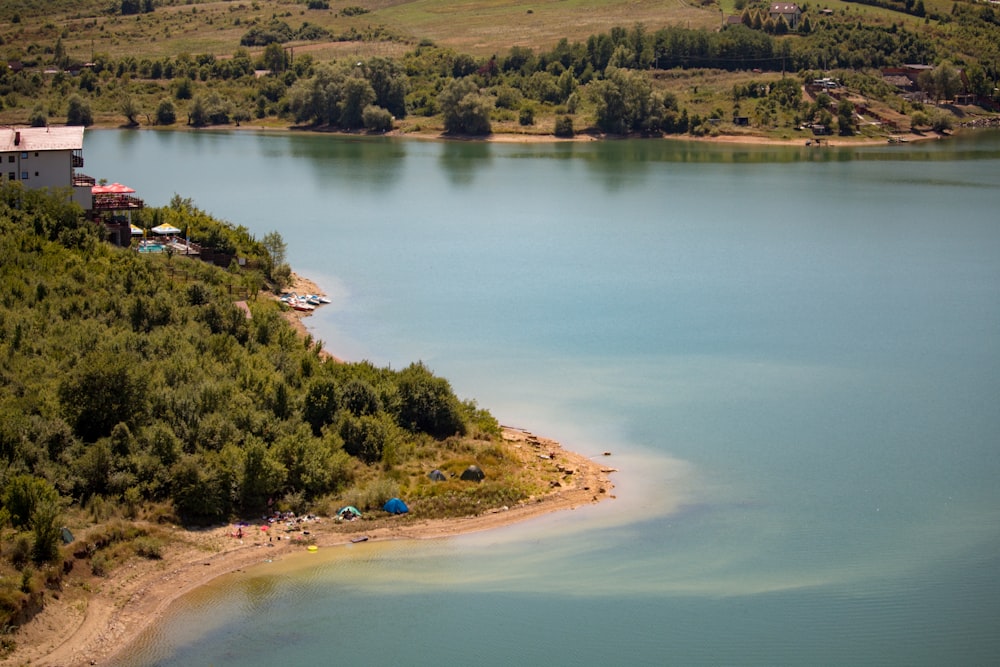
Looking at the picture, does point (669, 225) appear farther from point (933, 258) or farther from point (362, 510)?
point (362, 510)

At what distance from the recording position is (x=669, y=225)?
57938mm

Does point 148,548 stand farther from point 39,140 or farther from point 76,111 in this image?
point 76,111

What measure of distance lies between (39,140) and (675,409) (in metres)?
23.1

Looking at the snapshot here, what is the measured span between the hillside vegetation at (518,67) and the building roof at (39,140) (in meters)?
51.2

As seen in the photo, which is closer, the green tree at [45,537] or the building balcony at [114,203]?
the green tree at [45,537]

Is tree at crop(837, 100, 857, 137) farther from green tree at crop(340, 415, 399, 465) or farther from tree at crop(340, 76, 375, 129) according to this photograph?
green tree at crop(340, 415, 399, 465)

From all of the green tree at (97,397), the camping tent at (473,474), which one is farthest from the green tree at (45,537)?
the camping tent at (473,474)

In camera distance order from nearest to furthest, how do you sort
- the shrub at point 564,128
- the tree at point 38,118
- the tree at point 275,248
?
the tree at point 275,248, the tree at point 38,118, the shrub at point 564,128

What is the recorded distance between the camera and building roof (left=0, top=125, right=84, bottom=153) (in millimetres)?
40219

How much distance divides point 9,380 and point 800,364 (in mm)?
20734

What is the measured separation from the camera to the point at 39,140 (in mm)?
40844

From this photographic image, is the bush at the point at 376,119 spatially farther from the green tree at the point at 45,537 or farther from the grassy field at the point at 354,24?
the green tree at the point at 45,537

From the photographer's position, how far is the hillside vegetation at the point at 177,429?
22078mm

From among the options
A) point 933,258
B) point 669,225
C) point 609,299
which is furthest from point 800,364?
point 669,225
